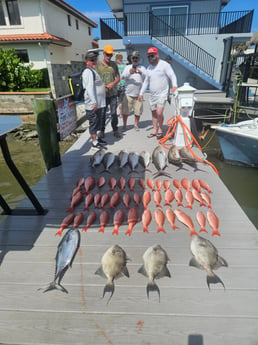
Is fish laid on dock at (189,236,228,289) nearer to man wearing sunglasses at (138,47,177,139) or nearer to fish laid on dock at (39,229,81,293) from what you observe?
fish laid on dock at (39,229,81,293)

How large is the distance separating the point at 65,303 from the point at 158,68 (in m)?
4.65

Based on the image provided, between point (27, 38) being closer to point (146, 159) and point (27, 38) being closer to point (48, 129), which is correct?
point (48, 129)

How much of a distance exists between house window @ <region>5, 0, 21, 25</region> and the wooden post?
54.2 feet

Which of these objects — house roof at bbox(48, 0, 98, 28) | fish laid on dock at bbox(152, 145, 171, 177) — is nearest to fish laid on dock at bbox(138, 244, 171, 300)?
fish laid on dock at bbox(152, 145, 171, 177)

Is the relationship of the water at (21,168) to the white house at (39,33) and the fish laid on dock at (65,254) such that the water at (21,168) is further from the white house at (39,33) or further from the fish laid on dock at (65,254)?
the white house at (39,33)

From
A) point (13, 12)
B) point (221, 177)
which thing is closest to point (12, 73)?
point (13, 12)

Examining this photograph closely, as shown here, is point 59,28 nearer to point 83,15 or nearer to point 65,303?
point 83,15

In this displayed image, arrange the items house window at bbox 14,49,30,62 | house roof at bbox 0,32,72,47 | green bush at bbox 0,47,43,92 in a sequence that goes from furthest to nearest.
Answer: house window at bbox 14,49,30,62 → house roof at bbox 0,32,72,47 → green bush at bbox 0,47,43,92

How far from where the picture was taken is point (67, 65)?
19031mm

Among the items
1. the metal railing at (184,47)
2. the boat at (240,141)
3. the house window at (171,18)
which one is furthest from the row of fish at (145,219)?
the house window at (171,18)

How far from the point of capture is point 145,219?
283cm

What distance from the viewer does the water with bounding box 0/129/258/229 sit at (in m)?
6.40

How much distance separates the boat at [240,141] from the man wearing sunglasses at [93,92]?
412cm

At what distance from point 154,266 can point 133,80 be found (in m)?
4.71
